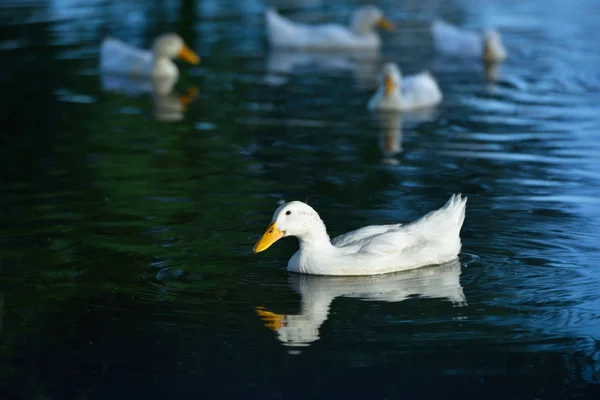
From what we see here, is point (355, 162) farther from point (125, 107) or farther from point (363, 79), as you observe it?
point (363, 79)

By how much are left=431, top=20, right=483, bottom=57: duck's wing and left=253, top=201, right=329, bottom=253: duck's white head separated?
573 inches

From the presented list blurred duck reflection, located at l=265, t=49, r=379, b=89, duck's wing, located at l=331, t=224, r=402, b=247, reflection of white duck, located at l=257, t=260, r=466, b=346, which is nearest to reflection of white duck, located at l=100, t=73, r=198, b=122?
blurred duck reflection, located at l=265, t=49, r=379, b=89

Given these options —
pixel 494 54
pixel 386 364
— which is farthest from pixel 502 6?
pixel 386 364

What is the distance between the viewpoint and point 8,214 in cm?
1138

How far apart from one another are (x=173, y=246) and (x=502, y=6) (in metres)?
22.2

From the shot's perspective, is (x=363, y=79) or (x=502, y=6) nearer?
(x=363, y=79)

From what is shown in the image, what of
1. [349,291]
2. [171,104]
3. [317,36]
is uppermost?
[349,291]

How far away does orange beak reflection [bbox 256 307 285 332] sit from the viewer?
8188 millimetres

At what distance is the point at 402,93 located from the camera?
1784 cm

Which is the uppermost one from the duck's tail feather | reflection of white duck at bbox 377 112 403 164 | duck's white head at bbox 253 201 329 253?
duck's white head at bbox 253 201 329 253

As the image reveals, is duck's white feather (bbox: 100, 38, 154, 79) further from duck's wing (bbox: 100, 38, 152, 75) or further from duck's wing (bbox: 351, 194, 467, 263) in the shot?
duck's wing (bbox: 351, 194, 467, 263)

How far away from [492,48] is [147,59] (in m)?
6.06

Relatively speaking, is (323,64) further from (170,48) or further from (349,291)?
(349,291)

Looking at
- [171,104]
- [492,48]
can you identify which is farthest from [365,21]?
[171,104]
